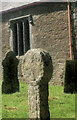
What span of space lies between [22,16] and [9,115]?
8967 mm


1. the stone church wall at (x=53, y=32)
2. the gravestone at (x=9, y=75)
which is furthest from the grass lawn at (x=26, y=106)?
the stone church wall at (x=53, y=32)

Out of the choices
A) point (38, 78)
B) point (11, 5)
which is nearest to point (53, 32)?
point (11, 5)

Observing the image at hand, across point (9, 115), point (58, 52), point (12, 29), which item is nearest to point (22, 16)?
point (12, 29)

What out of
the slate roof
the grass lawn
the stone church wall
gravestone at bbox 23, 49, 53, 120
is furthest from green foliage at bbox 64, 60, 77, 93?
the slate roof

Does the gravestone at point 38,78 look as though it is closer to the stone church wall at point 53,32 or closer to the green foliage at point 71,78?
the green foliage at point 71,78

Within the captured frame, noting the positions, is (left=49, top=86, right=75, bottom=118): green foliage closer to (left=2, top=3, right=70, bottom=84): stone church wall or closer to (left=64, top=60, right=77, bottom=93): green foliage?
(left=64, top=60, right=77, bottom=93): green foliage

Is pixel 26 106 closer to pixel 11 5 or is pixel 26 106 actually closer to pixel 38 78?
pixel 38 78

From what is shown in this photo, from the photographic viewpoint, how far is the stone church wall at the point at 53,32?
464 inches

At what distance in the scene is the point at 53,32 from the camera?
12289mm

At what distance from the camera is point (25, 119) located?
5.83m

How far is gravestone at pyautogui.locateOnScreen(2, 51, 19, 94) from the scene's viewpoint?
9461 millimetres

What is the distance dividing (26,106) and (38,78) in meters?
2.30

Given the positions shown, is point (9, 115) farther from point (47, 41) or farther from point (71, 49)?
point (47, 41)

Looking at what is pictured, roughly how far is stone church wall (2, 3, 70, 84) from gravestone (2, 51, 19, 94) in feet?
9.92
